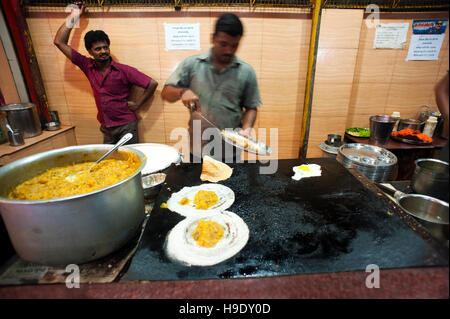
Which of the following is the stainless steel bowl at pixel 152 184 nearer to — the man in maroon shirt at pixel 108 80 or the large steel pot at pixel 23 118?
the man in maroon shirt at pixel 108 80

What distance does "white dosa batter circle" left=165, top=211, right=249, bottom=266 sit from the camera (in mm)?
986

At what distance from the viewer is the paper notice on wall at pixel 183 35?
9.72 feet

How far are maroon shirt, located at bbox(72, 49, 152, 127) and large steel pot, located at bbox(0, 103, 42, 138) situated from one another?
748 millimetres

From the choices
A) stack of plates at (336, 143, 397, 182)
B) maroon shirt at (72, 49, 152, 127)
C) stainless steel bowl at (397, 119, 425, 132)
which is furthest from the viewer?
stainless steel bowl at (397, 119, 425, 132)

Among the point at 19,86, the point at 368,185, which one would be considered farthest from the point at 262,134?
the point at 19,86

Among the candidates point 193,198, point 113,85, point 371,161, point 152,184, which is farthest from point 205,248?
point 113,85

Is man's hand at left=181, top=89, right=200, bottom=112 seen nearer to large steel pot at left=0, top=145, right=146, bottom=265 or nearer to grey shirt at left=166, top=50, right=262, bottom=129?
grey shirt at left=166, top=50, right=262, bottom=129

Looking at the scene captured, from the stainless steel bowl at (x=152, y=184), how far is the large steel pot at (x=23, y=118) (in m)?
2.36

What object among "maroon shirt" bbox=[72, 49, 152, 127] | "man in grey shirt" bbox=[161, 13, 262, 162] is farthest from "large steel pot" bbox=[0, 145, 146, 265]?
"maroon shirt" bbox=[72, 49, 152, 127]

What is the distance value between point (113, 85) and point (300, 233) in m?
3.02

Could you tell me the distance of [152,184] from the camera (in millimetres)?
1527

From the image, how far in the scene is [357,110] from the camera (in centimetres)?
380
